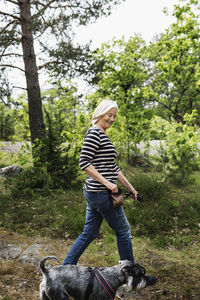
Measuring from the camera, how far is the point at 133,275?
2350mm

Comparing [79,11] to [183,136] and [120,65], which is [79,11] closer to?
[120,65]

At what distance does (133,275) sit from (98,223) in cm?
63

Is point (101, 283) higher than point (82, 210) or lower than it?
higher

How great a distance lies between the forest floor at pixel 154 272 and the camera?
2.84m

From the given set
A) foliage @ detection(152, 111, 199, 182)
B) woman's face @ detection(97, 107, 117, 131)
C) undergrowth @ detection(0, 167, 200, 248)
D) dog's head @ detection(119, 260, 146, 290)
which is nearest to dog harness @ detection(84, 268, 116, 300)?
dog's head @ detection(119, 260, 146, 290)

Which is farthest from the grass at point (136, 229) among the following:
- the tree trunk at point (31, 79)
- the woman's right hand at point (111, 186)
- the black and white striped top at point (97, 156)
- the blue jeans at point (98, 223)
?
the tree trunk at point (31, 79)

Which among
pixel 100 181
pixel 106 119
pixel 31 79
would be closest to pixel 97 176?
pixel 100 181

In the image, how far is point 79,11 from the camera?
7.45 m

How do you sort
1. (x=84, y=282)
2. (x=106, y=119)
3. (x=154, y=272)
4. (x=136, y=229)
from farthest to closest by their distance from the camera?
(x=136, y=229), (x=154, y=272), (x=106, y=119), (x=84, y=282)

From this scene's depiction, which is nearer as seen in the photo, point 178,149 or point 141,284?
point 141,284

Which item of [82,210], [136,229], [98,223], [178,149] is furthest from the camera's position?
[178,149]

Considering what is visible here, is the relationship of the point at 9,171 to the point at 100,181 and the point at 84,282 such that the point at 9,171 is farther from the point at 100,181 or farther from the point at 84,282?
the point at 84,282

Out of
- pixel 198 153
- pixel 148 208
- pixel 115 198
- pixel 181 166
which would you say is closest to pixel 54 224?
pixel 148 208

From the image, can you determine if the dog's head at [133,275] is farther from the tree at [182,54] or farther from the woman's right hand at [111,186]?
the tree at [182,54]
